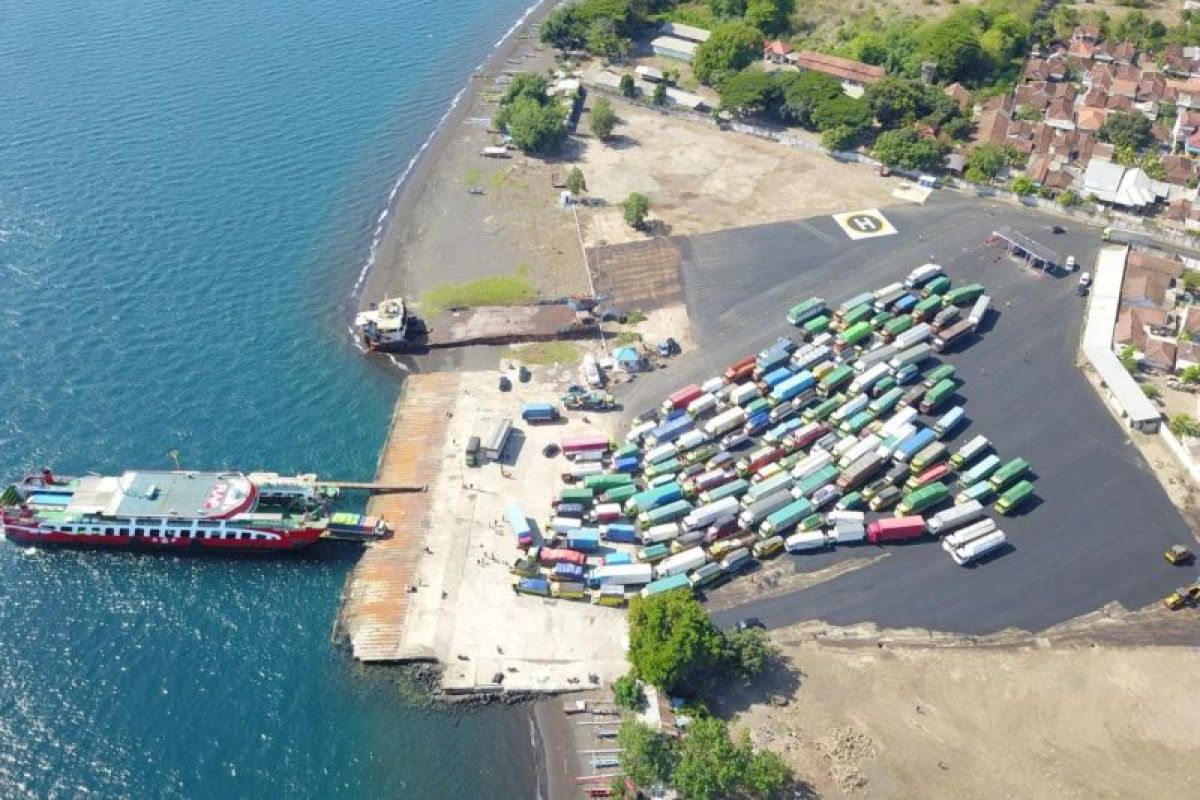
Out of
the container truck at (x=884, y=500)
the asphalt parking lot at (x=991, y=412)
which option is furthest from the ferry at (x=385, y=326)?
the container truck at (x=884, y=500)

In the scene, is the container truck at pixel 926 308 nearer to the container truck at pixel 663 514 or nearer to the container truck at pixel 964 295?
→ the container truck at pixel 964 295

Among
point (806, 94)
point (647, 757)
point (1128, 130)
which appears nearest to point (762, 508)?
point (647, 757)

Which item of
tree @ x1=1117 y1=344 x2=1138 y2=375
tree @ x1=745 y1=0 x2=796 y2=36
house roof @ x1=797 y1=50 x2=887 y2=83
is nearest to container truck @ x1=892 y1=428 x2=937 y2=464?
tree @ x1=1117 y1=344 x2=1138 y2=375

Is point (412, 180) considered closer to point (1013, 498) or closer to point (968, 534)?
point (968, 534)

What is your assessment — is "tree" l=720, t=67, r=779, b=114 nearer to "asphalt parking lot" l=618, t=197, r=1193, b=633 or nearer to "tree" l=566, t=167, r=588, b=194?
"asphalt parking lot" l=618, t=197, r=1193, b=633

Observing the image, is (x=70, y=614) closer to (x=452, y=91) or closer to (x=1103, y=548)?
(x=1103, y=548)

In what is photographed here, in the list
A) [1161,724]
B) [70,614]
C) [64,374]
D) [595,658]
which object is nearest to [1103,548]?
[1161,724]

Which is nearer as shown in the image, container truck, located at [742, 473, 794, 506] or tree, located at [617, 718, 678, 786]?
tree, located at [617, 718, 678, 786]
